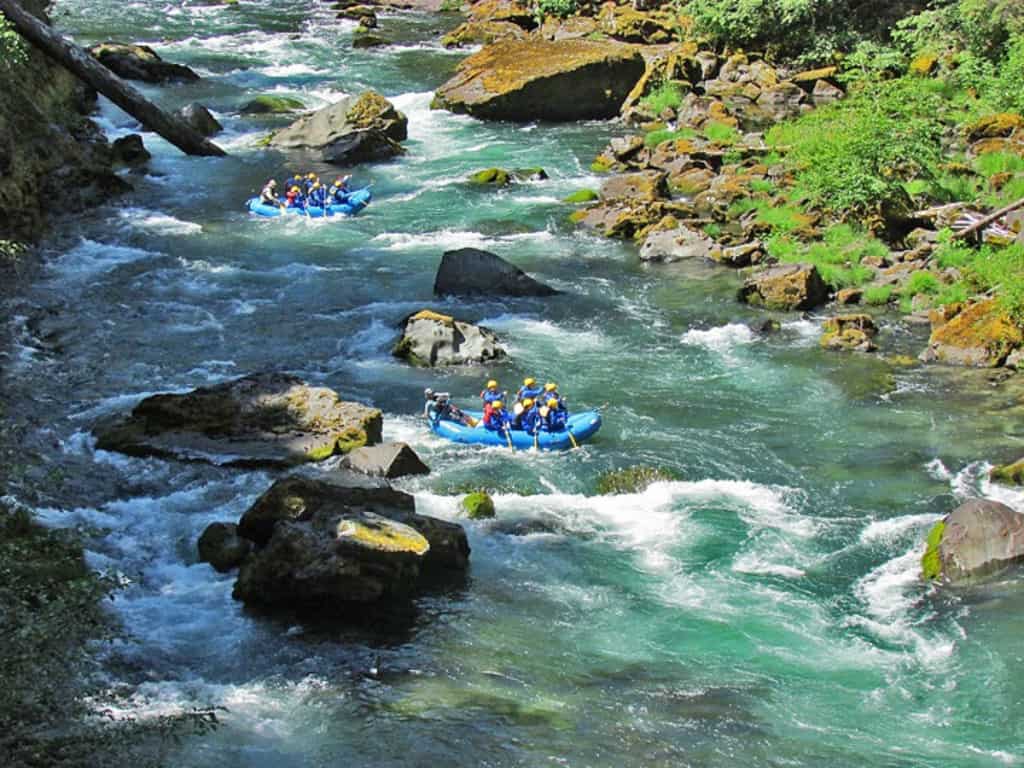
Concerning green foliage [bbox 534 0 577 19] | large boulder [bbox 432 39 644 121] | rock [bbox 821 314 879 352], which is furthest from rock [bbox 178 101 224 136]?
rock [bbox 821 314 879 352]

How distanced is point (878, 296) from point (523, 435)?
27.5 ft

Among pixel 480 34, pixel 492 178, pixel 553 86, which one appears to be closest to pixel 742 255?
pixel 492 178

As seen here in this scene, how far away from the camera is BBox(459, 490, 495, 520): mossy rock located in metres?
15.9

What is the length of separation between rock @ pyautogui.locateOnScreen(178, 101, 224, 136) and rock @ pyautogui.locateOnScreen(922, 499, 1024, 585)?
82.2ft

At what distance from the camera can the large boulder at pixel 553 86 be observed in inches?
1427

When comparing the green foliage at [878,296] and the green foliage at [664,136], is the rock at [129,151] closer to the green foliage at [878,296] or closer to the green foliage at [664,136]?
the green foliage at [664,136]

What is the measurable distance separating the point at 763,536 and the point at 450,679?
4.76 meters

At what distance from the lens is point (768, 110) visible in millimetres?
35156

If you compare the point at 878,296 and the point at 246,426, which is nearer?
the point at 246,426

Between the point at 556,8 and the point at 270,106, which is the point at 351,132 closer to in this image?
the point at 270,106

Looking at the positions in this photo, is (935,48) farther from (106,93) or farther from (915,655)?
(915,655)

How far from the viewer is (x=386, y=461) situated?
54.9 feet

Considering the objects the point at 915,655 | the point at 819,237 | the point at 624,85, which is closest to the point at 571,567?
the point at 915,655

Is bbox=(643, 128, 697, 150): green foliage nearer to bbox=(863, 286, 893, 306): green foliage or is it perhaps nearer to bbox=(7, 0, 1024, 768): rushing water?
bbox=(7, 0, 1024, 768): rushing water
